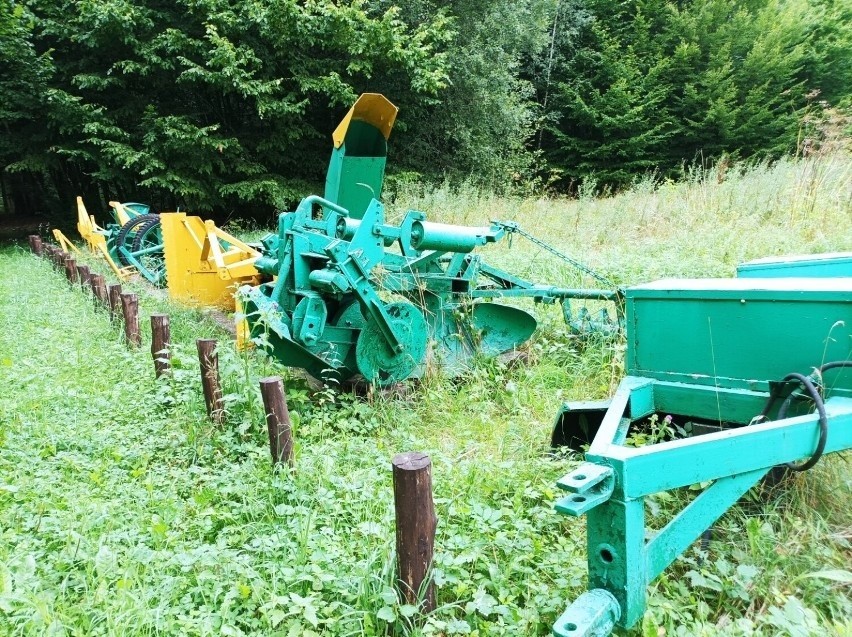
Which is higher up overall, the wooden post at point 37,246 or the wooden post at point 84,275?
the wooden post at point 37,246

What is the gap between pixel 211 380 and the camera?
336 cm

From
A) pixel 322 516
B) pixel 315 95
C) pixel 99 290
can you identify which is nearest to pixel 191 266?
pixel 99 290

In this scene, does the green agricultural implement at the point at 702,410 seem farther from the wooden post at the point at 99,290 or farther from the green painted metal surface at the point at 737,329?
the wooden post at the point at 99,290

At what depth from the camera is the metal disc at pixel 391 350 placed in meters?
3.84

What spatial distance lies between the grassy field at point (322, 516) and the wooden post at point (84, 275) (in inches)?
94.3

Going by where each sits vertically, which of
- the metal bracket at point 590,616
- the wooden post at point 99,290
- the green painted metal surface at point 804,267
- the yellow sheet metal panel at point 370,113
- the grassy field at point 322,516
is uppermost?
the yellow sheet metal panel at point 370,113

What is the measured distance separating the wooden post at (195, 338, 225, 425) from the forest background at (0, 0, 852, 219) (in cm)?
955

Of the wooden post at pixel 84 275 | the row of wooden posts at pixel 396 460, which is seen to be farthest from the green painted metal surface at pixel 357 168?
the wooden post at pixel 84 275

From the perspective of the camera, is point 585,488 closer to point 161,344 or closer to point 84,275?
point 161,344

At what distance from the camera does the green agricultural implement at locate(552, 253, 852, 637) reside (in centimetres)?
151

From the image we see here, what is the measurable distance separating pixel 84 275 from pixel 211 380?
5.12m

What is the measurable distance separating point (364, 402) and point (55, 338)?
3.45m

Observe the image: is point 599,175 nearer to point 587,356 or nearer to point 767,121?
point 767,121

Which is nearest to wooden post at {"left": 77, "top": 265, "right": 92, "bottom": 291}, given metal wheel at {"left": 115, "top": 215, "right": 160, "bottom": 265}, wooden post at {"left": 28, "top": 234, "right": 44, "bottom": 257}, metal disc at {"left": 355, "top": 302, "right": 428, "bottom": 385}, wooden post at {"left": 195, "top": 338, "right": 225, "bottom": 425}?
metal wheel at {"left": 115, "top": 215, "right": 160, "bottom": 265}
